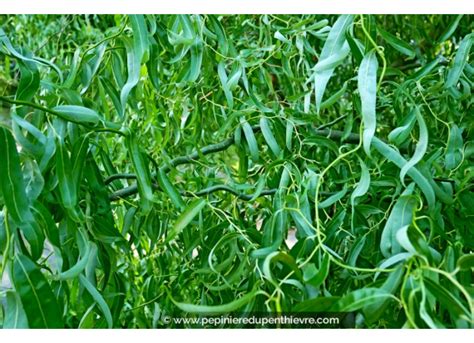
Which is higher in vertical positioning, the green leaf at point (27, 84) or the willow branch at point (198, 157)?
the green leaf at point (27, 84)

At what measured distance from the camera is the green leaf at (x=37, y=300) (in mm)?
313

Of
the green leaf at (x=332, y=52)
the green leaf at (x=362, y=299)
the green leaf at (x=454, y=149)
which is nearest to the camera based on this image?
the green leaf at (x=362, y=299)

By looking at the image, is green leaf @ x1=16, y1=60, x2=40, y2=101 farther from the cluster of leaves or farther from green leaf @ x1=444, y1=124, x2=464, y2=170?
green leaf @ x1=444, y1=124, x2=464, y2=170

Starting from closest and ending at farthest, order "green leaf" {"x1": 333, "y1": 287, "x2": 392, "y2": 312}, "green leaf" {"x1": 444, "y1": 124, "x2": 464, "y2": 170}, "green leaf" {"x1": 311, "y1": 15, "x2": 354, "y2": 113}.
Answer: "green leaf" {"x1": 333, "y1": 287, "x2": 392, "y2": 312}
"green leaf" {"x1": 311, "y1": 15, "x2": 354, "y2": 113}
"green leaf" {"x1": 444, "y1": 124, "x2": 464, "y2": 170}

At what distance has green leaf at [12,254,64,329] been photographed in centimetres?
31

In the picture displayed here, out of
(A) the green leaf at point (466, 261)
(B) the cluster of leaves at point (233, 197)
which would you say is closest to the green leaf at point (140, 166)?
(B) the cluster of leaves at point (233, 197)

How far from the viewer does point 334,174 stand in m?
0.56

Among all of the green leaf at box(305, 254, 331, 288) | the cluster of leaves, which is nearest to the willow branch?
the cluster of leaves

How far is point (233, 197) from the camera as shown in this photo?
59 centimetres

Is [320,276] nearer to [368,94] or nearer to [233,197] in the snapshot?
[368,94]
